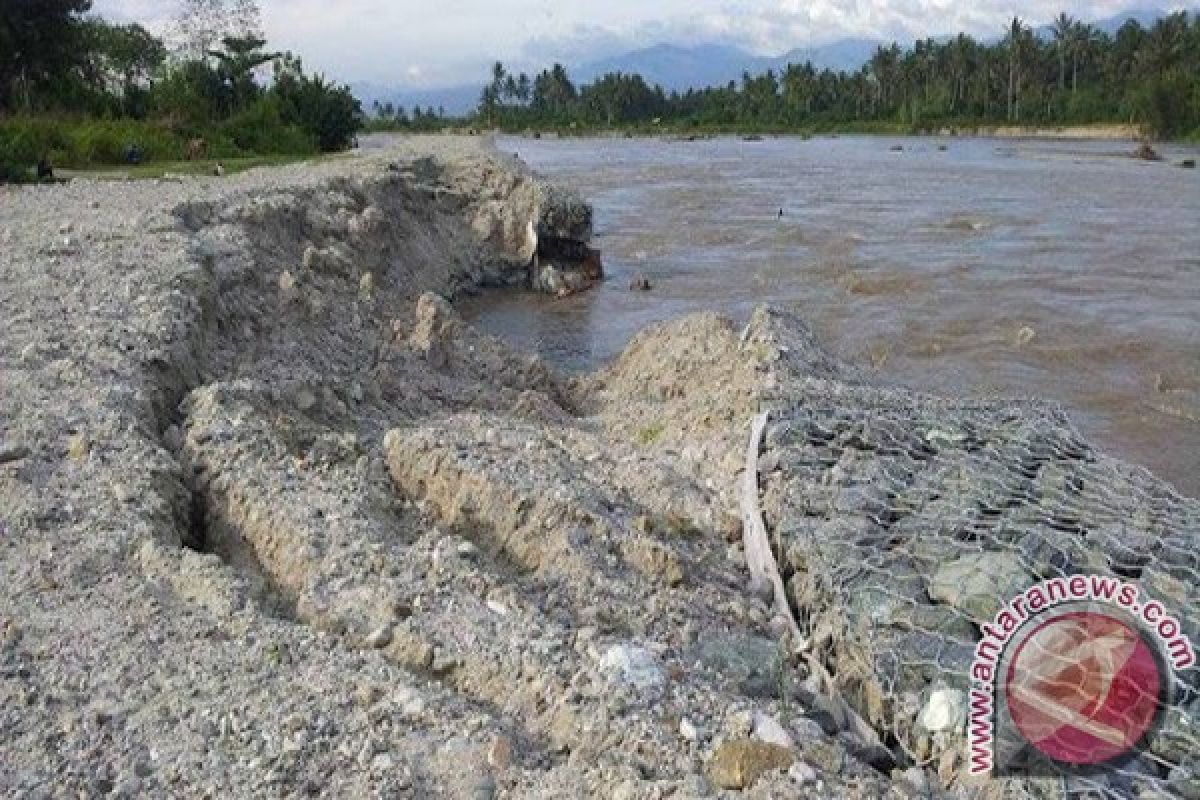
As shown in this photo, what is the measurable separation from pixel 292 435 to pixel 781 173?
38910 millimetres

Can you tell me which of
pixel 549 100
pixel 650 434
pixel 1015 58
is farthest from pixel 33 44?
pixel 549 100

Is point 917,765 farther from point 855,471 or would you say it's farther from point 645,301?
point 645,301

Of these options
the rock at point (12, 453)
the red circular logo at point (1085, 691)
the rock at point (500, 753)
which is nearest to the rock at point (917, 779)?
the red circular logo at point (1085, 691)

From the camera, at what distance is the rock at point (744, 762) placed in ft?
10.7

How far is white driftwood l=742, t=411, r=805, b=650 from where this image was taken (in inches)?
202

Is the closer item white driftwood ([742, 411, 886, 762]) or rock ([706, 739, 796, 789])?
rock ([706, 739, 796, 789])

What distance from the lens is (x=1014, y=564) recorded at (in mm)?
4500

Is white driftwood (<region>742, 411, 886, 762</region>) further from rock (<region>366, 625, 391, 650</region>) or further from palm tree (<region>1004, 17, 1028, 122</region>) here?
palm tree (<region>1004, 17, 1028, 122</region>)

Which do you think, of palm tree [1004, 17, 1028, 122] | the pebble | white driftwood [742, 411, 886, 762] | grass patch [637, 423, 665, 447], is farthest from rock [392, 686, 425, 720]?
palm tree [1004, 17, 1028, 122]

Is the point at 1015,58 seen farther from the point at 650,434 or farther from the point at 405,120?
the point at 650,434

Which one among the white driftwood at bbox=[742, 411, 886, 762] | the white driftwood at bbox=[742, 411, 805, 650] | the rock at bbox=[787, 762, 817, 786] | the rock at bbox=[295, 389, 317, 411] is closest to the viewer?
the rock at bbox=[787, 762, 817, 786]

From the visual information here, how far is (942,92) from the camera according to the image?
9062 cm
